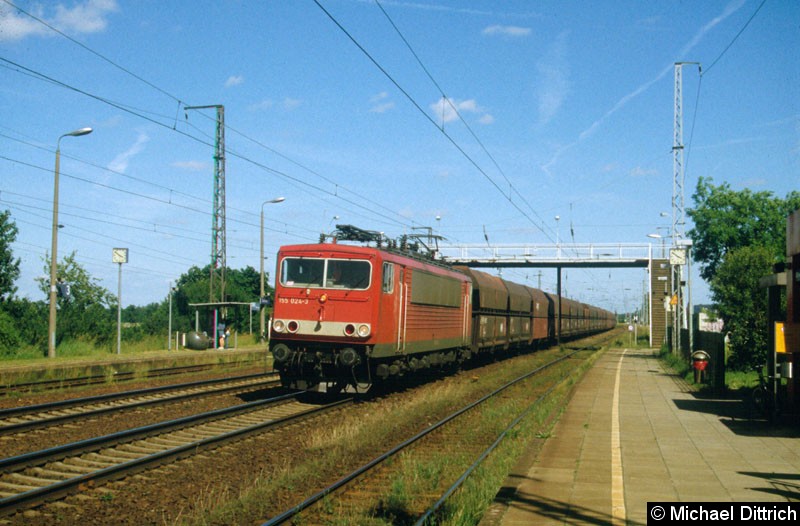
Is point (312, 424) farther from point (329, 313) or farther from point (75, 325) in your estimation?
point (75, 325)

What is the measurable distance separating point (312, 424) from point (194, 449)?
3187 mm

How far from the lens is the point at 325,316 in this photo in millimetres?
15695

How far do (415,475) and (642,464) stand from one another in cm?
283

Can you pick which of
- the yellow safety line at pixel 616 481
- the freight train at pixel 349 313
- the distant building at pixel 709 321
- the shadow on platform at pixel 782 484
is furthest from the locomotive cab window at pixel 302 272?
the distant building at pixel 709 321

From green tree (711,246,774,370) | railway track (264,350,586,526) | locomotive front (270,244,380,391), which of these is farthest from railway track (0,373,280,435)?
green tree (711,246,774,370)

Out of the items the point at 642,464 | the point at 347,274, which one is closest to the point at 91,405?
the point at 347,274

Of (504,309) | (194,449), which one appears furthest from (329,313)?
(504,309)

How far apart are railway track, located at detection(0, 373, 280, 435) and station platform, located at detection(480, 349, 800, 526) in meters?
7.35

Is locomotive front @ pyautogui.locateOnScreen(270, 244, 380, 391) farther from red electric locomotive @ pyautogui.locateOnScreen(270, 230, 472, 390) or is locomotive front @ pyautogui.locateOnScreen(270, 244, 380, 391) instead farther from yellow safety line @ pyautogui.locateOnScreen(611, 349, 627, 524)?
yellow safety line @ pyautogui.locateOnScreen(611, 349, 627, 524)

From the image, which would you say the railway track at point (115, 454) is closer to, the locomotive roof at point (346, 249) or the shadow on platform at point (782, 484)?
the locomotive roof at point (346, 249)

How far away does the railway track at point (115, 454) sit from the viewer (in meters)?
7.93

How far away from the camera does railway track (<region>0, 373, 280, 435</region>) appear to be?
11.9 metres

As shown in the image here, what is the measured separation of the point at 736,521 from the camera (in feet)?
21.6

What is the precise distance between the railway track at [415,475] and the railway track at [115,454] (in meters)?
2.38
